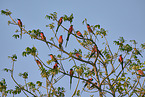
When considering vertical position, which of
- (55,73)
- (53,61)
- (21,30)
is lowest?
(55,73)

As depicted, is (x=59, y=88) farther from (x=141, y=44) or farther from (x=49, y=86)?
(x=141, y=44)

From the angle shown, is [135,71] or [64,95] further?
[135,71]

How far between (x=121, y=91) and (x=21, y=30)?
229 inches

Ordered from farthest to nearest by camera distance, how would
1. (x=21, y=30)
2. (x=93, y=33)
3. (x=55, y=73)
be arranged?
1. (x=93, y=33)
2. (x=21, y=30)
3. (x=55, y=73)

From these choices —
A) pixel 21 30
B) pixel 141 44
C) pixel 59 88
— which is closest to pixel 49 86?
pixel 59 88

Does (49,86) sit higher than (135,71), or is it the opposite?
(135,71)

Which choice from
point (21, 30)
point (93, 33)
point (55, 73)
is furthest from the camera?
point (93, 33)

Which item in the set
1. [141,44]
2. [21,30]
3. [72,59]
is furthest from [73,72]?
[141,44]

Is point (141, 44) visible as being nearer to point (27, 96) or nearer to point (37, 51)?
point (37, 51)

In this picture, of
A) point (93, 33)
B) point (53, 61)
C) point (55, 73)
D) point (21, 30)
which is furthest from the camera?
point (93, 33)

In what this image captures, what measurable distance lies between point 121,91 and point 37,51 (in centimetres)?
494

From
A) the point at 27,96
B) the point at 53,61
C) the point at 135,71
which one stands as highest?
the point at 135,71

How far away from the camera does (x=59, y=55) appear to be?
8352 mm

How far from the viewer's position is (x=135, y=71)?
32.3 ft
